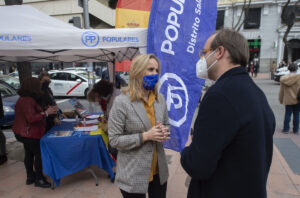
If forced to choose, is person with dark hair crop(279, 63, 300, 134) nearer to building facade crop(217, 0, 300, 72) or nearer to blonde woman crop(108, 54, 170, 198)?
blonde woman crop(108, 54, 170, 198)

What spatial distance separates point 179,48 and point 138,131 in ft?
3.90

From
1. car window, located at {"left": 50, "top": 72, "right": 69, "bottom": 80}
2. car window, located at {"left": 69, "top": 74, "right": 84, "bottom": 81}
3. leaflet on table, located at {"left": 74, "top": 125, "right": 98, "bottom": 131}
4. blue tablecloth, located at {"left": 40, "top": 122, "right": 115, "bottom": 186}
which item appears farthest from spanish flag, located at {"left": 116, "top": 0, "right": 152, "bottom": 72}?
car window, located at {"left": 50, "top": 72, "right": 69, "bottom": 80}

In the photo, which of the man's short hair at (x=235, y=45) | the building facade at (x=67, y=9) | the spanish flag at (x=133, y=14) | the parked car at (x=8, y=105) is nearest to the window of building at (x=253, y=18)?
the building facade at (x=67, y=9)

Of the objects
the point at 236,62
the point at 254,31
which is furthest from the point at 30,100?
the point at 254,31

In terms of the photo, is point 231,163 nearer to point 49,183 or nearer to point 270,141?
point 270,141

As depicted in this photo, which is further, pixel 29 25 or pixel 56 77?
pixel 56 77

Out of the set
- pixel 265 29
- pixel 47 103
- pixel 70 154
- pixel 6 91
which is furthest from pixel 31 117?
pixel 265 29

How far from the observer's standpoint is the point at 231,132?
1037mm

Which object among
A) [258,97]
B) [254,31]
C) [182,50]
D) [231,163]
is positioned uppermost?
[254,31]

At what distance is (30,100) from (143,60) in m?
2.15

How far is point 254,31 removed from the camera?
2725 cm

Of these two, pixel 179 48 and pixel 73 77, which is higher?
pixel 179 48

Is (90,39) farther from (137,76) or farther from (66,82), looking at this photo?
(66,82)

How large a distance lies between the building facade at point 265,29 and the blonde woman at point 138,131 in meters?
27.5
